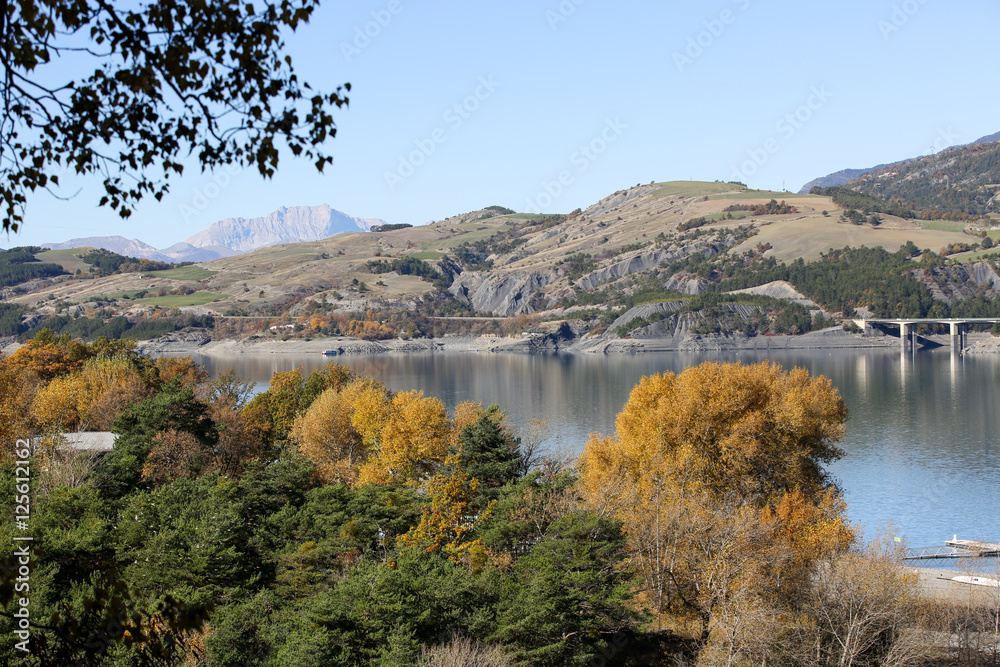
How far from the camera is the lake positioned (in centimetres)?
3819

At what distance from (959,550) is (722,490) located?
30.4 ft

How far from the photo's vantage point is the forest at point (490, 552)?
51.8 feet

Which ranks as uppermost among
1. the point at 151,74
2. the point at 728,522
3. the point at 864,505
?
the point at 151,74

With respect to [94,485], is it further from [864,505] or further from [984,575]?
[864,505]

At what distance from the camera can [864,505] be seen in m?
38.1

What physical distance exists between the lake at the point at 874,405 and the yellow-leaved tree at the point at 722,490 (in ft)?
15.3

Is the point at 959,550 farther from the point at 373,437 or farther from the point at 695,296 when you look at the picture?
the point at 695,296

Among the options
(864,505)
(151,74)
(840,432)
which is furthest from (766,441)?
(151,74)

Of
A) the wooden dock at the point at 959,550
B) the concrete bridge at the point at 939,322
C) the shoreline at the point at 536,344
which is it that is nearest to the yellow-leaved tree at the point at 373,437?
the wooden dock at the point at 959,550

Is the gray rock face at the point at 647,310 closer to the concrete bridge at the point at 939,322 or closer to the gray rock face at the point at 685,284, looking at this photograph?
the gray rock face at the point at 685,284

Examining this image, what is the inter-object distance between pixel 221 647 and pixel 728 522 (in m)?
15.2

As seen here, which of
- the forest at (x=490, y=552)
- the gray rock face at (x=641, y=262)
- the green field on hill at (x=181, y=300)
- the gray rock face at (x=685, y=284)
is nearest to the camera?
the forest at (x=490, y=552)

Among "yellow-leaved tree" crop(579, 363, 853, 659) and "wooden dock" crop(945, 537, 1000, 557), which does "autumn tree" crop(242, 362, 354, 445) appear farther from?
"wooden dock" crop(945, 537, 1000, 557)

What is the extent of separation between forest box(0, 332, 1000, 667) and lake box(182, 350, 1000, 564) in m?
6.67
